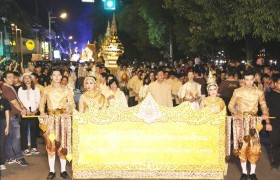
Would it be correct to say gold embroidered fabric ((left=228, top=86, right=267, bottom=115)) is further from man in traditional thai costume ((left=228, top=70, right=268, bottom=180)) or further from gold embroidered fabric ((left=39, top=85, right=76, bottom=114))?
gold embroidered fabric ((left=39, top=85, right=76, bottom=114))

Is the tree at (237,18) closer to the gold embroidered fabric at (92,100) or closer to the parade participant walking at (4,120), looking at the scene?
the gold embroidered fabric at (92,100)

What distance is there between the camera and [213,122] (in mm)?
8461

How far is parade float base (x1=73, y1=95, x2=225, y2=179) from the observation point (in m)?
8.46

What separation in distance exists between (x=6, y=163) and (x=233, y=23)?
1122 cm

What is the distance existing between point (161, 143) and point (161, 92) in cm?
458

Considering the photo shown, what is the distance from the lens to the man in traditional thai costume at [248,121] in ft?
28.8

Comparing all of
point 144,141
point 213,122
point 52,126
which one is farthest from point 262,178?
point 52,126

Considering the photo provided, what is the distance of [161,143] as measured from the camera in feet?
27.8

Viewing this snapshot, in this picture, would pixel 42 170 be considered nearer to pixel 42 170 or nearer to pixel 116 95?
pixel 42 170

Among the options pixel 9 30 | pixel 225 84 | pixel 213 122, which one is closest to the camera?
pixel 213 122

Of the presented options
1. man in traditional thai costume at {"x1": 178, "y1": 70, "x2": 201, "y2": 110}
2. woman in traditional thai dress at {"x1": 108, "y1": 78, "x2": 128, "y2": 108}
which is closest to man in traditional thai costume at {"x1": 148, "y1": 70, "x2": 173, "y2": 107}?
man in traditional thai costume at {"x1": 178, "y1": 70, "x2": 201, "y2": 110}

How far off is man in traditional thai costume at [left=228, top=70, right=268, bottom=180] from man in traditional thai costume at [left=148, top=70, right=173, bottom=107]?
12.0 ft

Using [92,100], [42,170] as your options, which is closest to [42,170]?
[42,170]

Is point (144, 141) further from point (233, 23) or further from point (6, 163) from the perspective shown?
point (233, 23)
